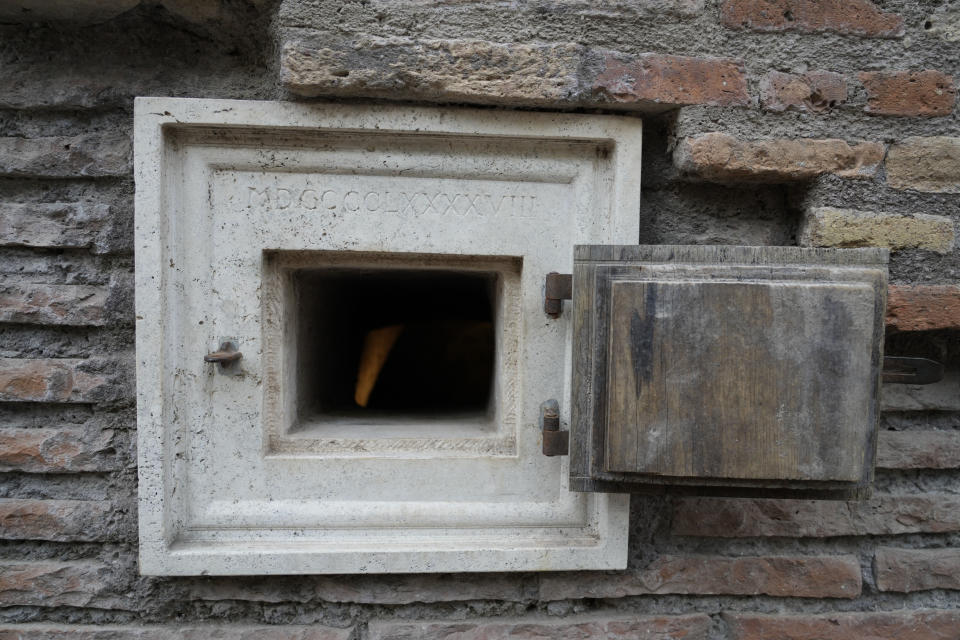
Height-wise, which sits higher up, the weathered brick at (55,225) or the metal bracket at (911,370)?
the weathered brick at (55,225)

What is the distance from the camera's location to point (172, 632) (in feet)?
3.84

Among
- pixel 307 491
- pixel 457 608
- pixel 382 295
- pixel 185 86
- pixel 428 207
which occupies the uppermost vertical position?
pixel 185 86

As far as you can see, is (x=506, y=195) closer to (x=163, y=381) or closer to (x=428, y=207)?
(x=428, y=207)

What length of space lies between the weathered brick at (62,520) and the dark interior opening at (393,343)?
45 cm

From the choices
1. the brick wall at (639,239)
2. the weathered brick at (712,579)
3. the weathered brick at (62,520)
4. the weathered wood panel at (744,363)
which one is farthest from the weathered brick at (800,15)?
the weathered brick at (62,520)

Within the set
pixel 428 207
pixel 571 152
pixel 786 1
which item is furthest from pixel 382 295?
pixel 786 1

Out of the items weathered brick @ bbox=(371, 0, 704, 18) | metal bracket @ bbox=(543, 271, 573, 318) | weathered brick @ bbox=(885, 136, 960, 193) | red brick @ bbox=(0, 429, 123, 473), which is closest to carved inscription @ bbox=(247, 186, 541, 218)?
metal bracket @ bbox=(543, 271, 573, 318)

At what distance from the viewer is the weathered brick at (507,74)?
40.5 inches

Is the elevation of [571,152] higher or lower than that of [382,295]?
higher

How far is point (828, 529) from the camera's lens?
1202 mm

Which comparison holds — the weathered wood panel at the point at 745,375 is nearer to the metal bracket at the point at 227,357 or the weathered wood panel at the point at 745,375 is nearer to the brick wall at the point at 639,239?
the brick wall at the point at 639,239

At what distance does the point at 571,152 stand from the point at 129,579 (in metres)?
1.34

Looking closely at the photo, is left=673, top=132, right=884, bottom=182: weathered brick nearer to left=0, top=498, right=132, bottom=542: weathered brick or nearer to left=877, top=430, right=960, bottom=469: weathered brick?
left=877, top=430, right=960, bottom=469: weathered brick

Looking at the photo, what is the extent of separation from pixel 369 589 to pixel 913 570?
122 centimetres
